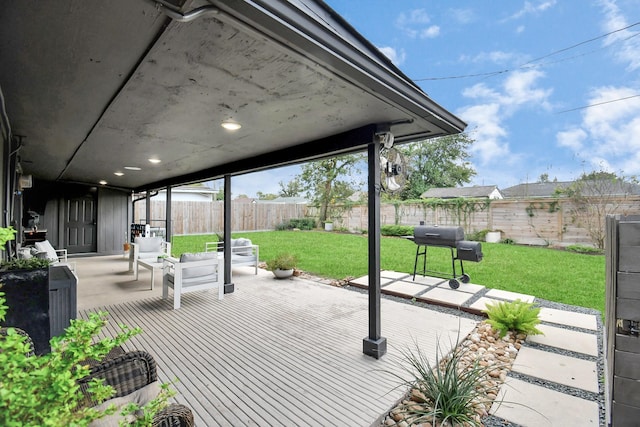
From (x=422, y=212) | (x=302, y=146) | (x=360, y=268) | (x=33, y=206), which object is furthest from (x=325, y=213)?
(x=302, y=146)

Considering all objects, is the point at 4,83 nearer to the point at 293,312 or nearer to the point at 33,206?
the point at 293,312

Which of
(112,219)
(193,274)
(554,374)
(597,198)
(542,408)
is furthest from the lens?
(112,219)

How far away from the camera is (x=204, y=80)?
1.87 metres

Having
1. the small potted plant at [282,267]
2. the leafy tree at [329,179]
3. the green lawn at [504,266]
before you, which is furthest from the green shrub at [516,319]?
the leafy tree at [329,179]

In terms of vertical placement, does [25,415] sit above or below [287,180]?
below

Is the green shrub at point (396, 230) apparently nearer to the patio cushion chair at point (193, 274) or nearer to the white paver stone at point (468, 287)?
the white paver stone at point (468, 287)

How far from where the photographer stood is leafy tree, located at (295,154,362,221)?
52.7ft

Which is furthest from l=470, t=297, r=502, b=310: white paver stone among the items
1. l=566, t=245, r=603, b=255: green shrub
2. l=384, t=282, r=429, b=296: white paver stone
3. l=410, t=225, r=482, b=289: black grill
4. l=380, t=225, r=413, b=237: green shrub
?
l=380, t=225, r=413, b=237: green shrub

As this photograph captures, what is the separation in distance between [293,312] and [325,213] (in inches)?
482

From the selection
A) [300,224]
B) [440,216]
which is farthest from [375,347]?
[300,224]

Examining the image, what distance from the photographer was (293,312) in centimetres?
404

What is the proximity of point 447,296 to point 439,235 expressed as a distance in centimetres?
107

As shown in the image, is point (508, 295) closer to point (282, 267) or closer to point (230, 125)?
point (282, 267)

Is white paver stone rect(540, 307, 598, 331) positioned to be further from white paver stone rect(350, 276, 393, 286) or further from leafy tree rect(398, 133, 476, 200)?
leafy tree rect(398, 133, 476, 200)
